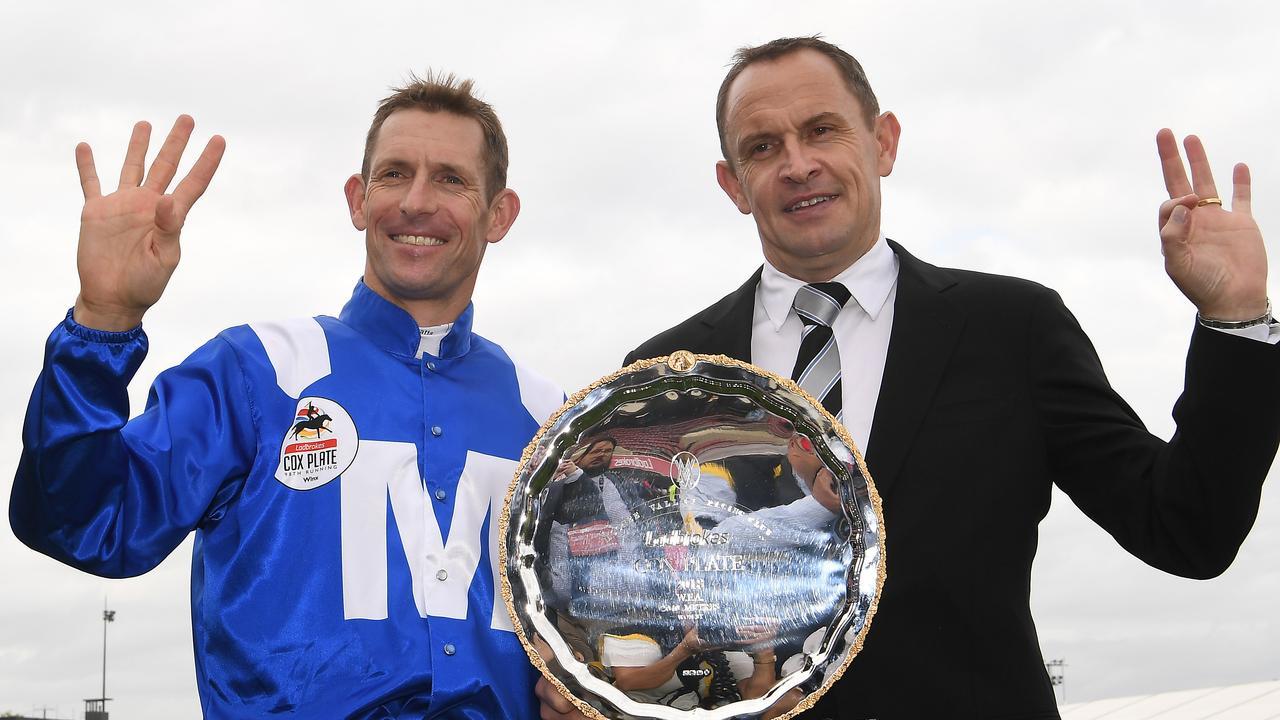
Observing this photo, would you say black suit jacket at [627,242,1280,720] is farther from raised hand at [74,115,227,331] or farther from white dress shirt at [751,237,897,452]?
raised hand at [74,115,227,331]

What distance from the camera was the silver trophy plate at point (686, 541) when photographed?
4.54 m

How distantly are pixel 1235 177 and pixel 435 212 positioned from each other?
3.26 m

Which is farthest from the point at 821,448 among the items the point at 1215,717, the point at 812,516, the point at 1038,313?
the point at 1215,717

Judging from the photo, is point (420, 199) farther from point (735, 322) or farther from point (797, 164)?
point (797, 164)

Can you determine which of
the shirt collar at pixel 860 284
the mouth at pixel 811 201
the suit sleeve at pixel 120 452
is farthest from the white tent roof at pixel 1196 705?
the suit sleeve at pixel 120 452

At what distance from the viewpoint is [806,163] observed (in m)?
5.27

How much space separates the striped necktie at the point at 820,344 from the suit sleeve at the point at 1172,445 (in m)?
0.78

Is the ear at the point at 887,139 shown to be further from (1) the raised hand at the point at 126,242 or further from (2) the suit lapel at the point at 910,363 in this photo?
(1) the raised hand at the point at 126,242

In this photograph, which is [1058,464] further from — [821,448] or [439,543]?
[439,543]

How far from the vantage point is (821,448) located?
15.0 ft

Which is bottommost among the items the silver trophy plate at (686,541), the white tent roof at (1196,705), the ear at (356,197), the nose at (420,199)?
the white tent roof at (1196,705)

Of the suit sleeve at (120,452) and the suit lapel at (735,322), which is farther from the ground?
the suit lapel at (735,322)

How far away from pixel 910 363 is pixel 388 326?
2302 millimetres

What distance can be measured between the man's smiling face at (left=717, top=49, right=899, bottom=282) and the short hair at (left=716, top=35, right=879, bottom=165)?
37mm
